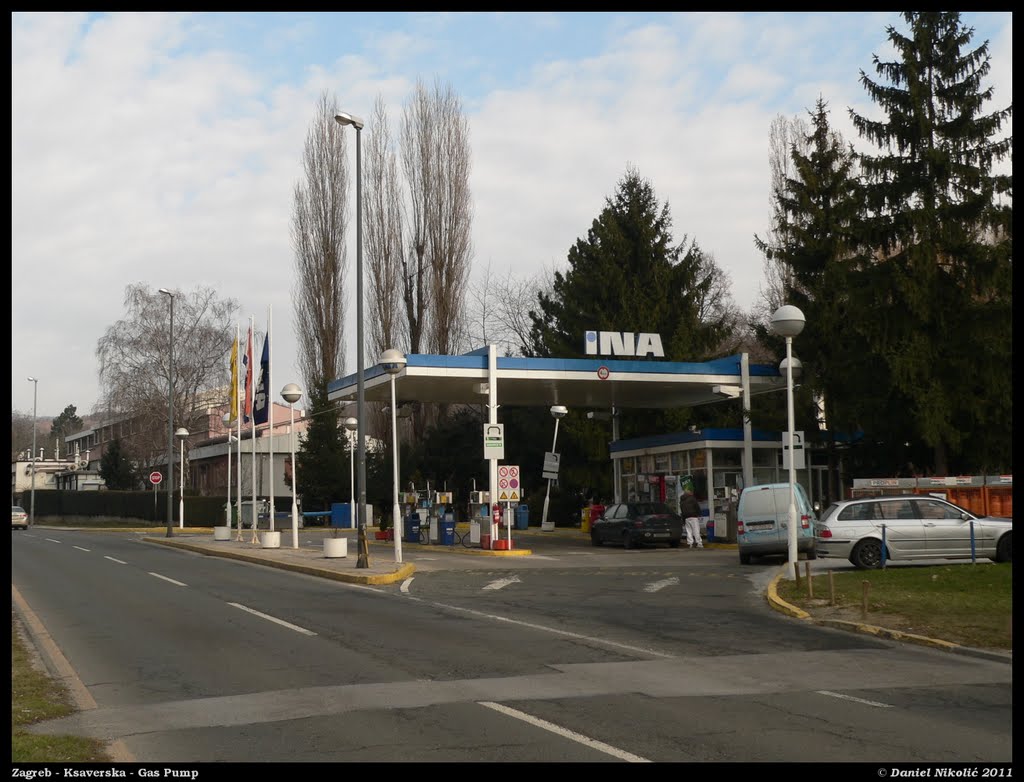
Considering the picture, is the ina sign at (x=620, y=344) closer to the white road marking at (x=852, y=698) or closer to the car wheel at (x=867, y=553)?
the car wheel at (x=867, y=553)

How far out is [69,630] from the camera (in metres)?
14.5

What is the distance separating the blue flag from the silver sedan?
776 inches

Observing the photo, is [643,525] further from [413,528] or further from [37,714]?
[37,714]

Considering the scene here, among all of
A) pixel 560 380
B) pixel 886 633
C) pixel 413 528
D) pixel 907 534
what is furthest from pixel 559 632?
pixel 413 528

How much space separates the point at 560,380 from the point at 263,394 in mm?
9778

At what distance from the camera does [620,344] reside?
36.6 metres

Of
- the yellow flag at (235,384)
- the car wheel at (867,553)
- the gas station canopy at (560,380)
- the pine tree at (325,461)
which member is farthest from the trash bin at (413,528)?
the pine tree at (325,461)

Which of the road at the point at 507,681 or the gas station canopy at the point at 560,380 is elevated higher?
the gas station canopy at the point at 560,380

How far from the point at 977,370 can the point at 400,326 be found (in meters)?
30.6

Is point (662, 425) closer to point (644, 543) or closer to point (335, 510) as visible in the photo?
→ point (644, 543)

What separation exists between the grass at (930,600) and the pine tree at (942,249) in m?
10.0

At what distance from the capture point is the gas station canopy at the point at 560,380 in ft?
109

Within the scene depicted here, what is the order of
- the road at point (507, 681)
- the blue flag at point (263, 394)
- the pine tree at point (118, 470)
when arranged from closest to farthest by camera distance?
the road at point (507, 681), the blue flag at point (263, 394), the pine tree at point (118, 470)

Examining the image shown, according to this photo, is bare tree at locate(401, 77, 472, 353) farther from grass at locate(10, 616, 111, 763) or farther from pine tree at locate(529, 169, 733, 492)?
grass at locate(10, 616, 111, 763)
